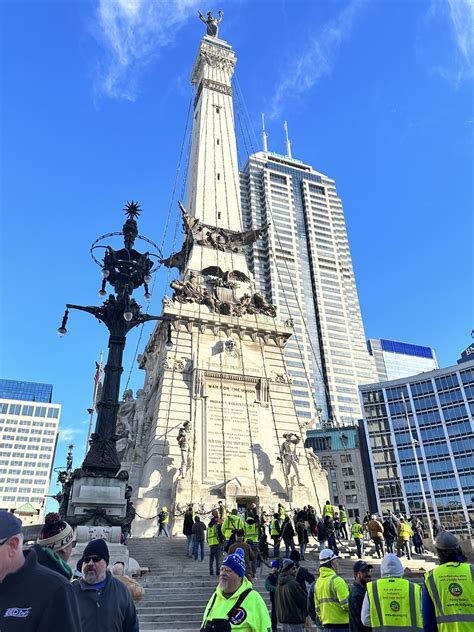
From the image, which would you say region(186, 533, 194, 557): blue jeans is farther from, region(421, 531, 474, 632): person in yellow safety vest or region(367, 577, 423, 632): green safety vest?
region(421, 531, 474, 632): person in yellow safety vest

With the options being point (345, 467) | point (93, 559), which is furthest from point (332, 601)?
point (345, 467)

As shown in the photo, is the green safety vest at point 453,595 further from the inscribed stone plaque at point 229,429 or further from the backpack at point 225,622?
the inscribed stone plaque at point 229,429

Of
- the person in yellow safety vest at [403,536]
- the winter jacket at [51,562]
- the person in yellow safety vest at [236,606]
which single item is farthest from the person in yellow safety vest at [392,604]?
the person in yellow safety vest at [403,536]

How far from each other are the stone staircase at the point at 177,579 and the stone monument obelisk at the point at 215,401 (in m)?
5.11

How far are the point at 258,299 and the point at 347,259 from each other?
3650 inches

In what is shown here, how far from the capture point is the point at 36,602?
217cm

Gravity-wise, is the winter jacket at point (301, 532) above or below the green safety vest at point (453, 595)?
above

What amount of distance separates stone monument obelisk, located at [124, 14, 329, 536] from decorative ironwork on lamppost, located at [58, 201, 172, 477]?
558 cm

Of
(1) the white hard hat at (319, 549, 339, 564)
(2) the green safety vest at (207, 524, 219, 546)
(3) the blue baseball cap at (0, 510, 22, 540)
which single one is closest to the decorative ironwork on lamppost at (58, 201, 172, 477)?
(2) the green safety vest at (207, 524, 219, 546)

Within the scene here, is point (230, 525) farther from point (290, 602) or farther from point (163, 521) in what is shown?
point (163, 521)

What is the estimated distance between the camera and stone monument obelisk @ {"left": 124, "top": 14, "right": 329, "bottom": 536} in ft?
75.6

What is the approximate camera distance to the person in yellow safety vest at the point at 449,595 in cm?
390

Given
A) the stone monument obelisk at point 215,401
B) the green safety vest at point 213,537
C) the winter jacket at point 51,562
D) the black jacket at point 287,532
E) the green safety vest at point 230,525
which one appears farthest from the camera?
the stone monument obelisk at point 215,401

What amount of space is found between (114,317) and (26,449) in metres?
119
